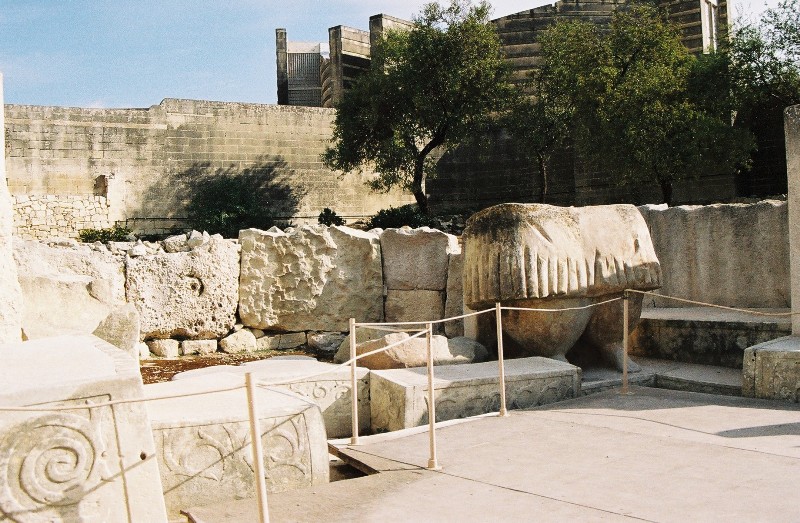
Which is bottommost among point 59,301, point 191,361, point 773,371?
point 191,361

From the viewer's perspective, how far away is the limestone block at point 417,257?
9.37 m

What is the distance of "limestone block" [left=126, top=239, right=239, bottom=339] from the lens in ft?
30.8

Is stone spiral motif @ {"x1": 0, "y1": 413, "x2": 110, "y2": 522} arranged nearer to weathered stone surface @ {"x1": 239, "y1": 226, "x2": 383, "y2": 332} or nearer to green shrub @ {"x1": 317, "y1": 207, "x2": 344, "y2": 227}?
weathered stone surface @ {"x1": 239, "y1": 226, "x2": 383, "y2": 332}

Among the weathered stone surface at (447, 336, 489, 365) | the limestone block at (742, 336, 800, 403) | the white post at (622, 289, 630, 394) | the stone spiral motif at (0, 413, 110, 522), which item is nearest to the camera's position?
the stone spiral motif at (0, 413, 110, 522)

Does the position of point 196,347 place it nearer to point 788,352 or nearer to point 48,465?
point 788,352

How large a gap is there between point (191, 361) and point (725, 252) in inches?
231

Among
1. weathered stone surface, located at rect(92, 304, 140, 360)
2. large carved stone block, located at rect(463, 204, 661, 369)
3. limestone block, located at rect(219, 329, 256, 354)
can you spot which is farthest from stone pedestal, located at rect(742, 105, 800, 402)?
limestone block, located at rect(219, 329, 256, 354)

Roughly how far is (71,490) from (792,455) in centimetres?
350

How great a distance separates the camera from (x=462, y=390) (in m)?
5.82

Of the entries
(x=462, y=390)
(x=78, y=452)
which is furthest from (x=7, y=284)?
(x=462, y=390)

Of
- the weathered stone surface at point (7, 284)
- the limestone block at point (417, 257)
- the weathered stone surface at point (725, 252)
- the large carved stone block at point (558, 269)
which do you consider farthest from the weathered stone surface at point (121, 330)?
the weathered stone surface at point (725, 252)

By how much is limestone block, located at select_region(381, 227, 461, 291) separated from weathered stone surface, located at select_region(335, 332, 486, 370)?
A: 2515 mm

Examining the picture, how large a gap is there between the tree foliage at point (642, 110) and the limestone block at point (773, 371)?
45.4 feet

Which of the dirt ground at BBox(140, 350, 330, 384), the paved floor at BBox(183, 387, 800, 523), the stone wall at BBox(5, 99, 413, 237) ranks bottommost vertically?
the dirt ground at BBox(140, 350, 330, 384)
